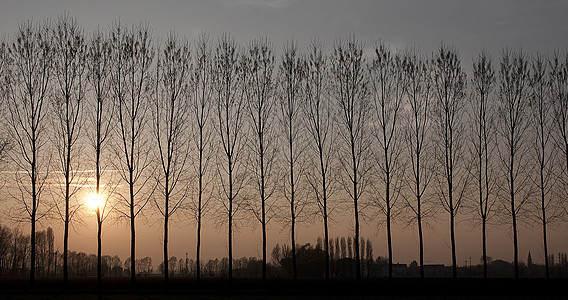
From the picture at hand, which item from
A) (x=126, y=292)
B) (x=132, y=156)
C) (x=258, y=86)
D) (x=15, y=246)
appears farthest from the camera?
(x=15, y=246)

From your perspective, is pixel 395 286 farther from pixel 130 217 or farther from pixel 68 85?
pixel 68 85

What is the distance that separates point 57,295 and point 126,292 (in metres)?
3.75

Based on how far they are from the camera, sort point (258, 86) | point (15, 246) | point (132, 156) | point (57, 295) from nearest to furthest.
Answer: point (57, 295) → point (132, 156) → point (258, 86) → point (15, 246)

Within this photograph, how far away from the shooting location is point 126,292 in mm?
31391

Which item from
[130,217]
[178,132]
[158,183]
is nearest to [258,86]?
[178,132]

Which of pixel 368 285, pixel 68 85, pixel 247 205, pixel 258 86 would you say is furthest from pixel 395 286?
pixel 68 85

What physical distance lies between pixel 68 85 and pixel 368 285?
21735mm

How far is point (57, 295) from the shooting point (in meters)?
28.8

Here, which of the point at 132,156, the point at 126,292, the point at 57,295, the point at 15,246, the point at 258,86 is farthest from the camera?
the point at 15,246

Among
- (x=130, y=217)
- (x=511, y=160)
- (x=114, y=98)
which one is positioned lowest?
(x=130, y=217)

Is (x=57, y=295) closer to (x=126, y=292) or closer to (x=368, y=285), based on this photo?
(x=126, y=292)

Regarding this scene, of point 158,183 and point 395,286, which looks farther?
point 158,183

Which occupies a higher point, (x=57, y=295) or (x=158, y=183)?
(x=158, y=183)

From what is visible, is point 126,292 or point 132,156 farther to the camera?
point 132,156
